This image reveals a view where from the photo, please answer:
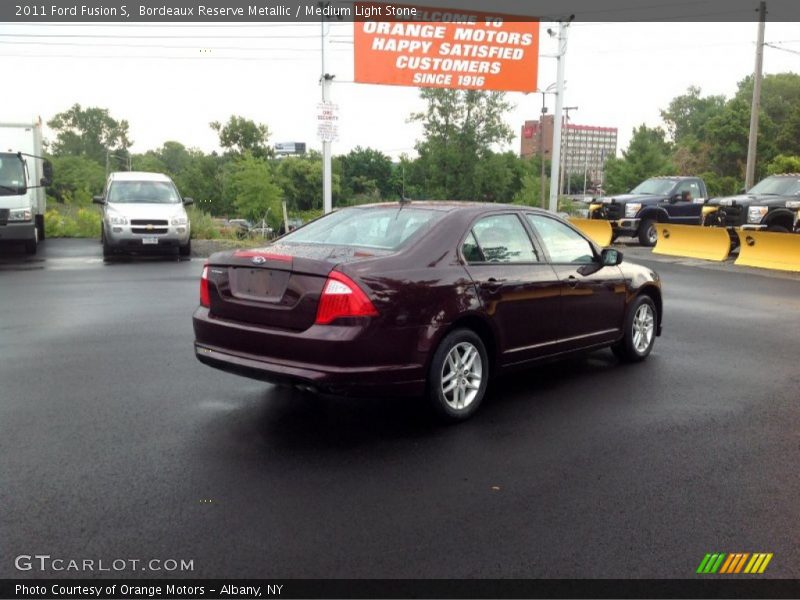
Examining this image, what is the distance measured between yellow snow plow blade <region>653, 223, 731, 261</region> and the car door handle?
14517mm

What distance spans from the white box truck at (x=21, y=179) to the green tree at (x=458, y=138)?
62.7 metres

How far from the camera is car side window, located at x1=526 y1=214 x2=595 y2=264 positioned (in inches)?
258

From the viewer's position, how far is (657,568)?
11.2 feet

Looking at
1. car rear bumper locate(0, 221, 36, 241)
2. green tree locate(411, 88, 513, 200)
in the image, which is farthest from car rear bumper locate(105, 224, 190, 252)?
green tree locate(411, 88, 513, 200)

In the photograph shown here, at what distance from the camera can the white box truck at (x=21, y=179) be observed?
1692 centimetres

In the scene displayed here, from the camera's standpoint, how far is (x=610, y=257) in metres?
6.93

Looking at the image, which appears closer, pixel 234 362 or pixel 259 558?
pixel 259 558

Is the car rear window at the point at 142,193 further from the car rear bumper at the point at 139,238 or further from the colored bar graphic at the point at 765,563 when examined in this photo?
the colored bar graphic at the point at 765,563

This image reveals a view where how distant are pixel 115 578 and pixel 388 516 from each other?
134 centimetres

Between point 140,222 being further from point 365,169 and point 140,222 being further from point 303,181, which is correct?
point 365,169

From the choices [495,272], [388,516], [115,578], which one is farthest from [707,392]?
[115,578]

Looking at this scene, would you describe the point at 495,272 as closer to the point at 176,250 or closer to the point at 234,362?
the point at 234,362

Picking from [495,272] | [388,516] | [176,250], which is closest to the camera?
[388,516]

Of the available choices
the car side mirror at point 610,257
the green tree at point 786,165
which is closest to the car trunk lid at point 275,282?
the car side mirror at point 610,257
